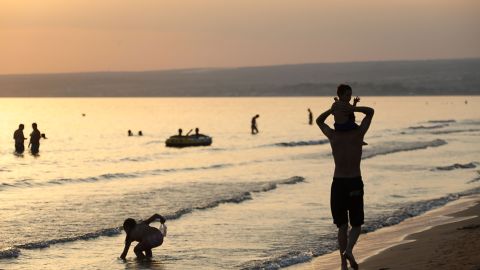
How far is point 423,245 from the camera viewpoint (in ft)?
49.2

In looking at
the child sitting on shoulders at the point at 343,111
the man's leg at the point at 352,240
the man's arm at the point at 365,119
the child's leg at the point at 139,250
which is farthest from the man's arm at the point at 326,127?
the child's leg at the point at 139,250

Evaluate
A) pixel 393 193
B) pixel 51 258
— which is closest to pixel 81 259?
pixel 51 258

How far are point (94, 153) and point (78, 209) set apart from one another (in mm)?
36628

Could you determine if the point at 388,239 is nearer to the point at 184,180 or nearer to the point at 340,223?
the point at 340,223

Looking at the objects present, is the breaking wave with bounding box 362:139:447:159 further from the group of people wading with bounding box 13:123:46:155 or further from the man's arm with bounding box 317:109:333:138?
the man's arm with bounding box 317:109:333:138

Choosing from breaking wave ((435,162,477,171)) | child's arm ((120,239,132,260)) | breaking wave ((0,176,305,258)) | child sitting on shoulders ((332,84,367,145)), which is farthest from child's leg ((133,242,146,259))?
breaking wave ((435,162,477,171))

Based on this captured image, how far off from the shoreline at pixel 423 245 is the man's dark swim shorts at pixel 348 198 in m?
1.58

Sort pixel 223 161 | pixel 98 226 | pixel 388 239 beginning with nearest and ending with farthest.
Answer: pixel 388 239, pixel 98 226, pixel 223 161

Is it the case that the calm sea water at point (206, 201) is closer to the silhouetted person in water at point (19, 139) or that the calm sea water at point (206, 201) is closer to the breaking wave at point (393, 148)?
the breaking wave at point (393, 148)

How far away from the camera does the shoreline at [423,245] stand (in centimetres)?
1245

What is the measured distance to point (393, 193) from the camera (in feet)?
87.5

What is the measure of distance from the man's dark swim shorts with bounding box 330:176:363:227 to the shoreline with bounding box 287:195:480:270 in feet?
5.17

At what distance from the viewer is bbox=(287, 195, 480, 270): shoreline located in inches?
490

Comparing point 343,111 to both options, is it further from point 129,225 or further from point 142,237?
point 142,237
